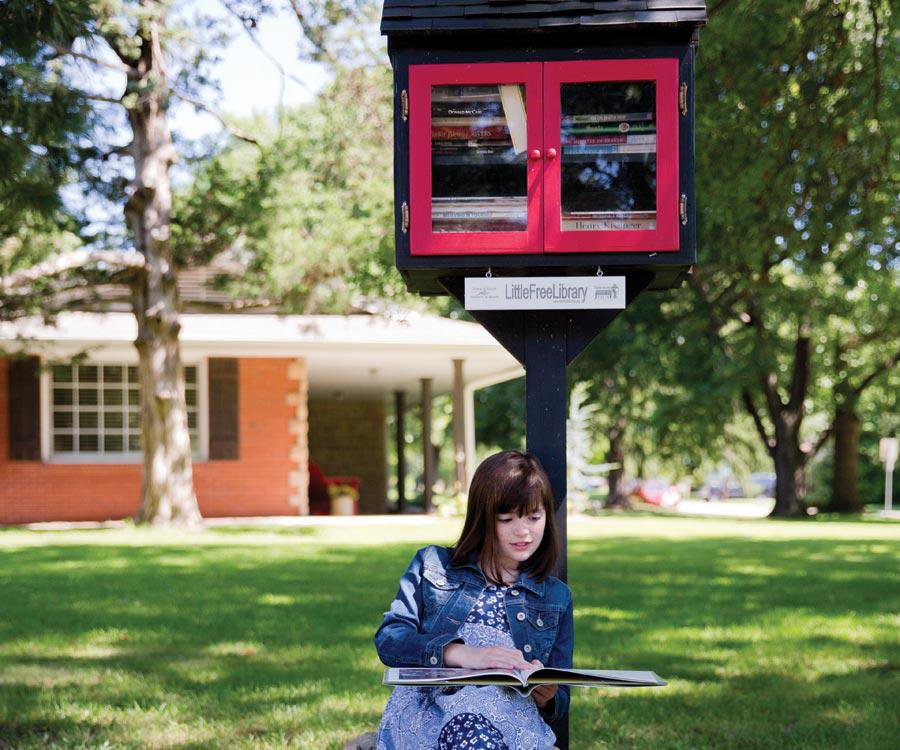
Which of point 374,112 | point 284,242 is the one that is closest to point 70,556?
point 284,242

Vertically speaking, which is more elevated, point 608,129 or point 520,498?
point 608,129

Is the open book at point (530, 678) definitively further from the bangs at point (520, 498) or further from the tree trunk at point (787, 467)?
the tree trunk at point (787, 467)

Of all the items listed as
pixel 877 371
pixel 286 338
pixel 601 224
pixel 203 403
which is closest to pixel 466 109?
pixel 601 224

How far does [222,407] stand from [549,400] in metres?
14.0

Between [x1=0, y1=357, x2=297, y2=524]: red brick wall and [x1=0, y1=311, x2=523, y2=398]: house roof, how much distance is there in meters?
0.76

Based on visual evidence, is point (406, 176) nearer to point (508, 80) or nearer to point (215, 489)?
point (508, 80)

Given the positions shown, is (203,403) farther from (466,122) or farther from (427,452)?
(466,122)

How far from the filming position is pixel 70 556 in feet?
33.4

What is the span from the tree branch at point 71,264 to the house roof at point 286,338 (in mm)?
2038

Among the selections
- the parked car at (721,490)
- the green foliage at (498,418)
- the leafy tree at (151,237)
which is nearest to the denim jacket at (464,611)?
the leafy tree at (151,237)

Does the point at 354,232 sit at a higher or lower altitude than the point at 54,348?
higher

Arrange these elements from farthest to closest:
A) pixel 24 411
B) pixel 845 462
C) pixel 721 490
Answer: pixel 721 490 → pixel 845 462 → pixel 24 411

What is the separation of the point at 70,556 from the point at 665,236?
8.47 meters

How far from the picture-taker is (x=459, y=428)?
17.9 m
